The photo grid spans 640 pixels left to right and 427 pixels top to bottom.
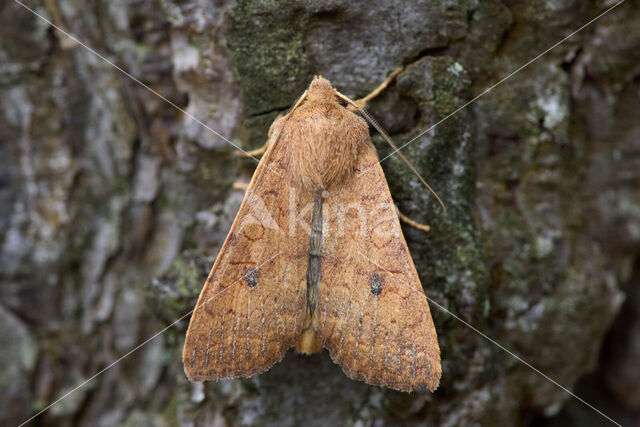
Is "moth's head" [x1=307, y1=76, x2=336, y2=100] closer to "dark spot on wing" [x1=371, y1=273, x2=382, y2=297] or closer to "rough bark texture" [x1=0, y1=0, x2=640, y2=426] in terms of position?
"rough bark texture" [x1=0, y1=0, x2=640, y2=426]

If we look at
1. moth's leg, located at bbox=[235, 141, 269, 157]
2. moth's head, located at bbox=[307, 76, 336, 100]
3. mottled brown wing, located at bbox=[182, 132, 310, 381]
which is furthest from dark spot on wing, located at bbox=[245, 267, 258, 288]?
moth's head, located at bbox=[307, 76, 336, 100]

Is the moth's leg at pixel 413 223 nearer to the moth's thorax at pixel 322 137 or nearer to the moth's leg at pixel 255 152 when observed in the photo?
the moth's thorax at pixel 322 137

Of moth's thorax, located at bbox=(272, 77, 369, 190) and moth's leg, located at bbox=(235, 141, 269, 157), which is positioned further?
moth's leg, located at bbox=(235, 141, 269, 157)

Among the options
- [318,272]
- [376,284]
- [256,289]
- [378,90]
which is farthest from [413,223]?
[256,289]

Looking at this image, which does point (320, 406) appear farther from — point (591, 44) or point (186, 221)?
point (591, 44)

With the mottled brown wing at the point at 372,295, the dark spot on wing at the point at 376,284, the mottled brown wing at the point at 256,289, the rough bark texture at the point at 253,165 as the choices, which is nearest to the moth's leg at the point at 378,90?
the rough bark texture at the point at 253,165

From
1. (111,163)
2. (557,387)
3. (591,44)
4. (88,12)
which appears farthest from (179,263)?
(591,44)

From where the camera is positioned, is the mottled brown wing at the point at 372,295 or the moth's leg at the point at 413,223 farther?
the moth's leg at the point at 413,223
